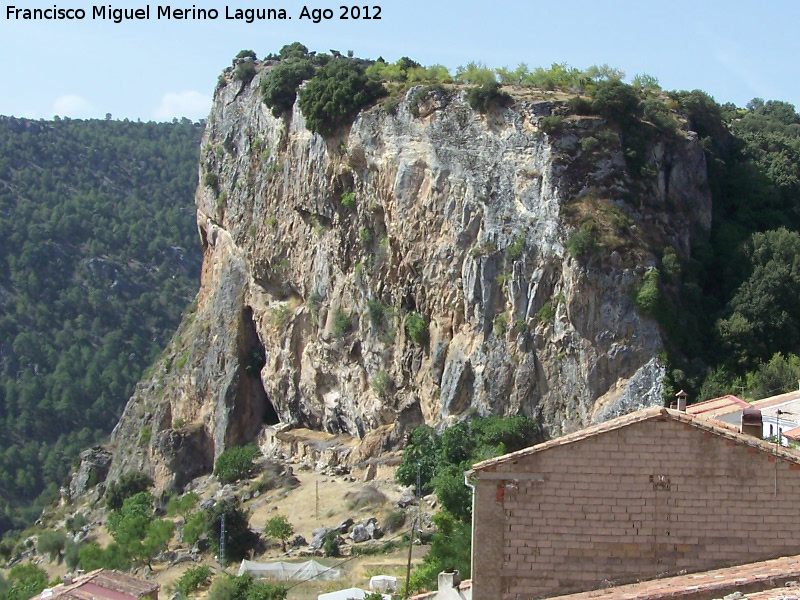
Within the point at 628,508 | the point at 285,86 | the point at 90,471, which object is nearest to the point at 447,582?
the point at 628,508

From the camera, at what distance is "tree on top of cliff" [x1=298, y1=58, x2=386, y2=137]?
5066cm

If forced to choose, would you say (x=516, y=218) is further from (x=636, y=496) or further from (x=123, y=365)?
(x=123, y=365)

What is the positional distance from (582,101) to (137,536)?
81.9 feet

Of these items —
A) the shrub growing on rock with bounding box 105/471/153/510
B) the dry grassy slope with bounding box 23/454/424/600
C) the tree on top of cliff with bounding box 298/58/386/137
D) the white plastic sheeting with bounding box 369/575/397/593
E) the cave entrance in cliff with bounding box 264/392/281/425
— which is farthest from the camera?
the shrub growing on rock with bounding box 105/471/153/510

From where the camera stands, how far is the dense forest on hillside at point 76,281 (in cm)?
9388

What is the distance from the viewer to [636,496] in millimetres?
14609

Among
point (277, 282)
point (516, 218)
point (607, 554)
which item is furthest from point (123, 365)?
point (607, 554)

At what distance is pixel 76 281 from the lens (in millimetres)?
107750

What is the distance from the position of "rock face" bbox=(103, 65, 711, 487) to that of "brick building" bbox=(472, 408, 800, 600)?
1019 inches

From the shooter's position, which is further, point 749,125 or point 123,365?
point 123,365

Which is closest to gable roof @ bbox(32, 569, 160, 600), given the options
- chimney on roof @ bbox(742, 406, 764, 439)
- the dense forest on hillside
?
chimney on roof @ bbox(742, 406, 764, 439)

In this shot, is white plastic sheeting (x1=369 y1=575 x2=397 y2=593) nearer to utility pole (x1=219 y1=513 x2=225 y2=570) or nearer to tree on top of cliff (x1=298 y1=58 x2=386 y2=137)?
utility pole (x1=219 y1=513 x2=225 y2=570)

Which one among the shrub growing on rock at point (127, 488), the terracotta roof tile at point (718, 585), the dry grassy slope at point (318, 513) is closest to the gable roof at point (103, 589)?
the dry grassy slope at point (318, 513)

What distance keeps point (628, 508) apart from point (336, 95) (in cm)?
3864
